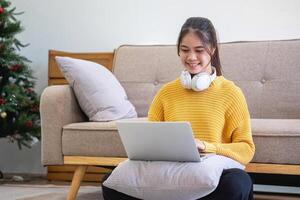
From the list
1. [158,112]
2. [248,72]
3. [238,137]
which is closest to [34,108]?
[248,72]

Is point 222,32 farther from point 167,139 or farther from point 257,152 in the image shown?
point 167,139

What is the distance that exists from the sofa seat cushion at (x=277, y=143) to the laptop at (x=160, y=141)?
51 centimetres

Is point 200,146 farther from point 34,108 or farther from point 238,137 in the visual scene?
point 34,108

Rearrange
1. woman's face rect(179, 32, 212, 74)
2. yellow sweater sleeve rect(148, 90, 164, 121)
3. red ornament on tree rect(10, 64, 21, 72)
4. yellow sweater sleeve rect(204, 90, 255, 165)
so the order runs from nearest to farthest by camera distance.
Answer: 1. yellow sweater sleeve rect(204, 90, 255, 165)
2. woman's face rect(179, 32, 212, 74)
3. yellow sweater sleeve rect(148, 90, 164, 121)
4. red ornament on tree rect(10, 64, 21, 72)

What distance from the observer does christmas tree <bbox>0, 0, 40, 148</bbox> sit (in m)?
2.85

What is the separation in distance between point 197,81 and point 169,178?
1.07 ft

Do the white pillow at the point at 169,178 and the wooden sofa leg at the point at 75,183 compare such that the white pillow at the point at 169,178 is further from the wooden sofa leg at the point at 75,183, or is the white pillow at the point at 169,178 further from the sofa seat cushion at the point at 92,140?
the wooden sofa leg at the point at 75,183

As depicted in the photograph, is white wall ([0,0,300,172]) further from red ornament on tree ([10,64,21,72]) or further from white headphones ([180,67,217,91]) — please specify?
white headphones ([180,67,217,91])

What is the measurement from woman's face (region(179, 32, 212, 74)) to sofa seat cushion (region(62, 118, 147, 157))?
60cm

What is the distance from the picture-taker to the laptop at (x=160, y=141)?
1.28 meters

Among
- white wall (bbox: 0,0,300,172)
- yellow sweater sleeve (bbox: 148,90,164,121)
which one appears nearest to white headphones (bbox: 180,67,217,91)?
yellow sweater sleeve (bbox: 148,90,164,121)

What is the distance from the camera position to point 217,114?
1.50 metres

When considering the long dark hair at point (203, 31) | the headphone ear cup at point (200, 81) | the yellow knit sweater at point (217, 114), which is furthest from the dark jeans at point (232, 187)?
the long dark hair at point (203, 31)

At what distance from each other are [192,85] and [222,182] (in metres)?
0.33
